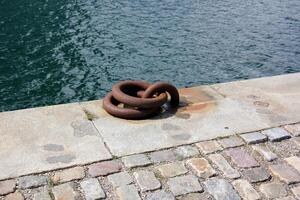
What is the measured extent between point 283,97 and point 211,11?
9.09 metres

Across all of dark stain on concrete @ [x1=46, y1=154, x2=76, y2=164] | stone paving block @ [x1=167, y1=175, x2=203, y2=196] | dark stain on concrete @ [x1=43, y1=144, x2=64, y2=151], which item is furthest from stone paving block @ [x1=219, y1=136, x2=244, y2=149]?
dark stain on concrete @ [x1=43, y1=144, x2=64, y2=151]

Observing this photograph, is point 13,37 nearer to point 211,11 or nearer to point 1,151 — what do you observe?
point 211,11

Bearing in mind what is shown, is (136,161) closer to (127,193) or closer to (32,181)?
(127,193)

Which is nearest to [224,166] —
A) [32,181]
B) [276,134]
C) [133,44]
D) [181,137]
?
[181,137]

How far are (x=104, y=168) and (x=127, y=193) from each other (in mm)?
467

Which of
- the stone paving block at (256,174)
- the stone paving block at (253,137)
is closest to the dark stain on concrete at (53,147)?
the stone paving block at (256,174)

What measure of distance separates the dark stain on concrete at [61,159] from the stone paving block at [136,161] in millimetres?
557

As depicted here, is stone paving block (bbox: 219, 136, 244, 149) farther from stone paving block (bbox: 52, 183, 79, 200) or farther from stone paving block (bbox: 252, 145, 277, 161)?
stone paving block (bbox: 52, 183, 79, 200)

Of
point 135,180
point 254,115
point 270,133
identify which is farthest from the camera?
point 254,115

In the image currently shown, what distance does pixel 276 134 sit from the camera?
5.36 metres

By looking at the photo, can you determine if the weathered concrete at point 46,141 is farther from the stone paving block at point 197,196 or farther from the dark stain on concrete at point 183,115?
the dark stain on concrete at point 183,115

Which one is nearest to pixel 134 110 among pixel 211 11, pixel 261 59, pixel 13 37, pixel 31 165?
pixel 31 165

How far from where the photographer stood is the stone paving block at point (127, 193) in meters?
4.12

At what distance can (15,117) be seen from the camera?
213 inches
